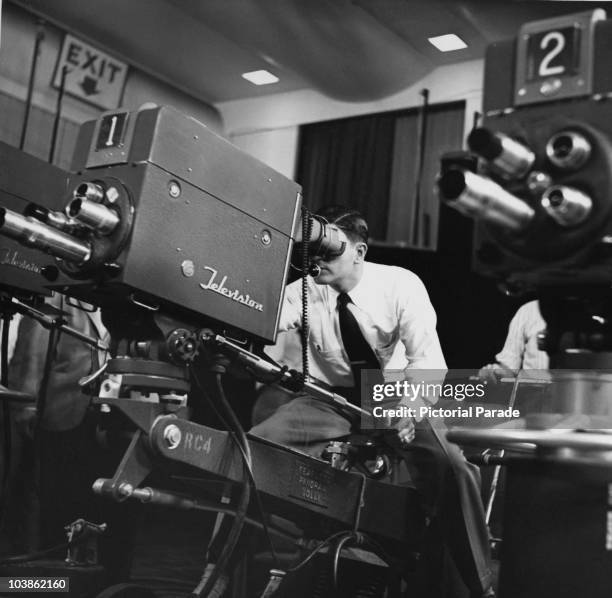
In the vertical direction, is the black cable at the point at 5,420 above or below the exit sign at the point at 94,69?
below

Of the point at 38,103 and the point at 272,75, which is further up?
the point at 272,75

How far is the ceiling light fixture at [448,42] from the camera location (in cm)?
197

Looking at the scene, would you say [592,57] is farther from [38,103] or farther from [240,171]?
[38,103]

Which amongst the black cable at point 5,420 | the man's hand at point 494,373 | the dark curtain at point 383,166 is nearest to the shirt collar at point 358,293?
the dark curtain at point 383,166

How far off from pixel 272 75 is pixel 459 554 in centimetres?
129

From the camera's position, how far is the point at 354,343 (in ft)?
6.06

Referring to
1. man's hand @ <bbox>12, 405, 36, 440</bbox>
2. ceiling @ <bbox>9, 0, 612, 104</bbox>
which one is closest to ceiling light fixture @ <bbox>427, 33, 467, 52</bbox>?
ceiling @ <bbox>9, 0, 612, 104</bbox>

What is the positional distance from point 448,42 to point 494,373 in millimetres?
826

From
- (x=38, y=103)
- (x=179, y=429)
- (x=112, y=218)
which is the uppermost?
(x=38, y=103)

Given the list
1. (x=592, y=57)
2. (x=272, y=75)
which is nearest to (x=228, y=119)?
(x=272, y=75)

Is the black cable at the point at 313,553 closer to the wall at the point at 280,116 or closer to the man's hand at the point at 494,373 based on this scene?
the man's hand at the point at 494,373

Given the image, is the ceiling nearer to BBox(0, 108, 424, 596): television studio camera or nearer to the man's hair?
the man's hair

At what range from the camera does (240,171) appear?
146 cm

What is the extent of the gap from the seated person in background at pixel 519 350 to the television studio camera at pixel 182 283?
352 millimetres
